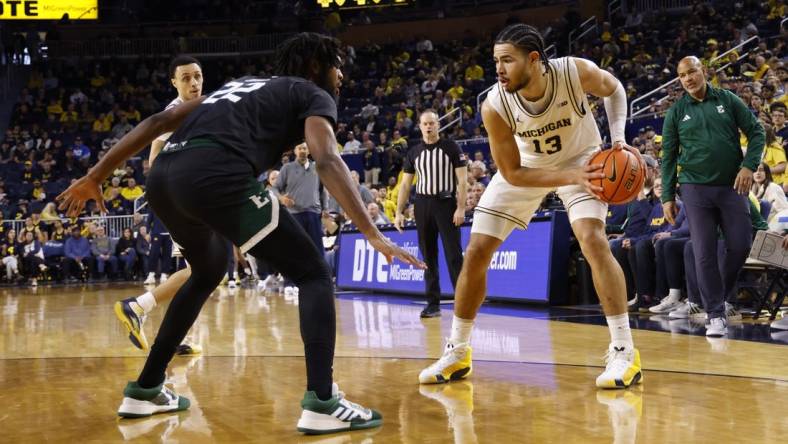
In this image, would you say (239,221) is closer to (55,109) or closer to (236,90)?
(236,90)

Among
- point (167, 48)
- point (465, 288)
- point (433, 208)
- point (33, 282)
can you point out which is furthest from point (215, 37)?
point (465, 288)

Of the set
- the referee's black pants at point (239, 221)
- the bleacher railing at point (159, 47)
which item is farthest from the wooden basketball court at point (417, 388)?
the bleacher railing at point (159, 47)

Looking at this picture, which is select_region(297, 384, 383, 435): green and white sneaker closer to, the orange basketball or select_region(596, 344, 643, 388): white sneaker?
select_region(596, 344, 643, 388): white sneaker

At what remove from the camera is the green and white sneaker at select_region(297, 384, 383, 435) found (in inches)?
135

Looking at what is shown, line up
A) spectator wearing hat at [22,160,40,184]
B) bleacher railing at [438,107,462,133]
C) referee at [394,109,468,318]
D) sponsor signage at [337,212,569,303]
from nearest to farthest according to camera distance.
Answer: referee at [394,109,468,318]
sponsor signage at [337,212,569,303]
bleacher railing at [438,107,462,133]
spectator wearing hat at [22,160,40,184]

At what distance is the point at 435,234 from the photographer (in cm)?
856

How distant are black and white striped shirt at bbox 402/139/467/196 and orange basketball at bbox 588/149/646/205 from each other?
164 inches

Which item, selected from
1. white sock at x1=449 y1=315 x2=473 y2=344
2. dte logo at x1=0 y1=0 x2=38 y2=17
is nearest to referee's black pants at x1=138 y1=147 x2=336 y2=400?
white sock at x1=449 y1=315 x2=473 y2=344

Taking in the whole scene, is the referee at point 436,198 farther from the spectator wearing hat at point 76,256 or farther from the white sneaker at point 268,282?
the spectator wearing hat at point 76,256

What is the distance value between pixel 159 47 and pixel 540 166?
96.8 feet

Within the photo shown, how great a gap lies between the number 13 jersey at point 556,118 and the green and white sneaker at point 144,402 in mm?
2192

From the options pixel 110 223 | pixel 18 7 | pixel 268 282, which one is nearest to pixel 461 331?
pixel 268 282

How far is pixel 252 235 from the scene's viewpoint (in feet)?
11.3

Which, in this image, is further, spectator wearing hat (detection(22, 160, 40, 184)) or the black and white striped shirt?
spectator wearing hat (detection(22, 160, 40, 184))
